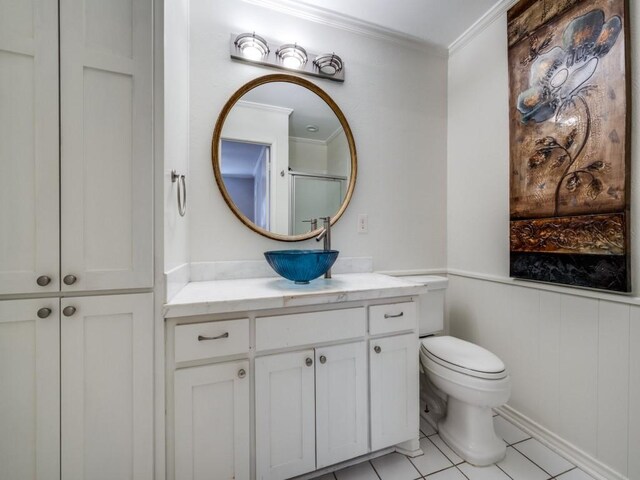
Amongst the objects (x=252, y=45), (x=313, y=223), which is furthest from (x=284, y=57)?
(x=313, y=223)

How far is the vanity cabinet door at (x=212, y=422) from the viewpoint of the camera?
3.17ft

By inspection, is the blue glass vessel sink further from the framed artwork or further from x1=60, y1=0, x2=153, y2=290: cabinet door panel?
the framed artwork

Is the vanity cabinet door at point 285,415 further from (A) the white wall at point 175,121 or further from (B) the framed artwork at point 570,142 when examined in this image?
(B) the framed artwork at point 570,142

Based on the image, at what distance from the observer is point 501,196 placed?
165 cm

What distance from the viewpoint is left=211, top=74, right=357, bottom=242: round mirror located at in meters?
1.51

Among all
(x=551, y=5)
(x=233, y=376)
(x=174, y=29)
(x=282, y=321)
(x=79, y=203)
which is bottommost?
(x=233, y=376)

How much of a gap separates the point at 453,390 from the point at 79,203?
69.3 inches

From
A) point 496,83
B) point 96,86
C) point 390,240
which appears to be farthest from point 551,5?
point 96,86

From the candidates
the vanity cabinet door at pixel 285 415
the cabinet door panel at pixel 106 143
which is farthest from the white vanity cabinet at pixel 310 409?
the cabinet door panel at pixel 106 143

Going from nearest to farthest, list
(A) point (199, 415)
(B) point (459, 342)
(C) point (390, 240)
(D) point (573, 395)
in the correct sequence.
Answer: (A) point (199, 415) → (D) point (573, 395) → (B) point (459, 342) → (C) point (390, 240)

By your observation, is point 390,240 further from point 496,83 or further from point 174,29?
point 174,29

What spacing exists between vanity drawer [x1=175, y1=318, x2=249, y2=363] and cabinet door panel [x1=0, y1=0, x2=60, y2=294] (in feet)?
1.44

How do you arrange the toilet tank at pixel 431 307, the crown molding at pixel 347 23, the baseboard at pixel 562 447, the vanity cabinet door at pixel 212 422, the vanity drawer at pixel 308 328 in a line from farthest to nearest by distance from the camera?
the toilet tank at pixel 431 307
the crown molding at pixel 347 23
the baseboard at pixel 562 447
the vanity drawer at pixel 308 328
the vanity cabinet door at pixel 212 422

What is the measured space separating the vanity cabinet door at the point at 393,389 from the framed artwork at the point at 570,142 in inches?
33.2
